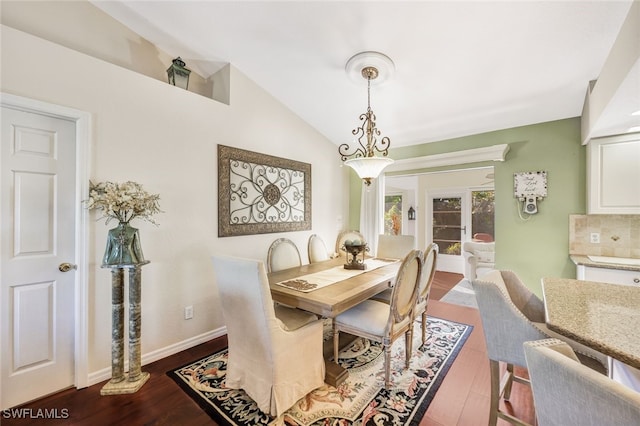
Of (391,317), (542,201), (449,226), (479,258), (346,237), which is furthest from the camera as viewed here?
(449,226)

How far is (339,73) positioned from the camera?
278 cm

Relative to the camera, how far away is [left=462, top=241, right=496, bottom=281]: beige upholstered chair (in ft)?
15.1

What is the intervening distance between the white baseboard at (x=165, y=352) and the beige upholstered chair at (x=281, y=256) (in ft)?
2.99

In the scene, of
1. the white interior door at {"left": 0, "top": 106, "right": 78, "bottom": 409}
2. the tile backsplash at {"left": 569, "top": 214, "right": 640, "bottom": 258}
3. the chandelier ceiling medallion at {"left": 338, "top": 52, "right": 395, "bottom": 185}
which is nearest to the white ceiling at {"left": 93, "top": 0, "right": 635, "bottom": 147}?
the chandelier ceiling medallion at {"left": 338, "top": 52, "right": 395, "bottom": 185}

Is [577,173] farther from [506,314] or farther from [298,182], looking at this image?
[298,182]

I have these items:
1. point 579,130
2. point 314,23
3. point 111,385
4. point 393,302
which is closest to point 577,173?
point 579,130

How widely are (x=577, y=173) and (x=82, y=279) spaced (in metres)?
4.77

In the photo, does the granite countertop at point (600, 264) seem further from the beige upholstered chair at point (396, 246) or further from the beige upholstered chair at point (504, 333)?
the beige upholstered chair at point (396, 246)

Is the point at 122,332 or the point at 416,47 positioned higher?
the point at 416,47

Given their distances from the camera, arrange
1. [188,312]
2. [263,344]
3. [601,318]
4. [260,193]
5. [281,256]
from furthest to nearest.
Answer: [260,193], [281,256], [188,312], [263,344], [601,318]

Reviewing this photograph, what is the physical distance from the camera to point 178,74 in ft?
8.56

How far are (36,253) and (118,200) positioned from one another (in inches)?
28.1

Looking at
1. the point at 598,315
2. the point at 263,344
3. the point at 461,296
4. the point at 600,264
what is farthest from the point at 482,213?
the point at 263,344

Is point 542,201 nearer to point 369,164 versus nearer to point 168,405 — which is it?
point 369,164
